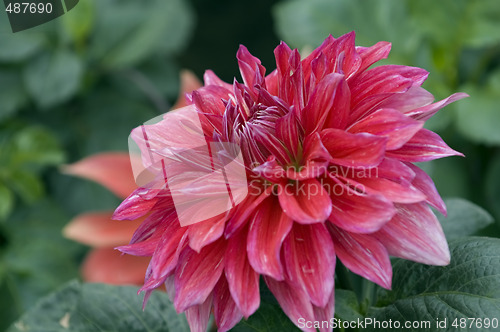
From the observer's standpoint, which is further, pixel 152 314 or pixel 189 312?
pixel 152 314

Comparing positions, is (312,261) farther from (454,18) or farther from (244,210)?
(454,18)

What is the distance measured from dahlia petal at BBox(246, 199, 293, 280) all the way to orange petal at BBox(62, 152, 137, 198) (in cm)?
56

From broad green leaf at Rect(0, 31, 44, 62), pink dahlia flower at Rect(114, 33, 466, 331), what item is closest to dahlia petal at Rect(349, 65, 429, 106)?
pink dahlia flower at Rect(114, 33, 466, 331)

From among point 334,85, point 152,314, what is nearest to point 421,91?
point 334,85

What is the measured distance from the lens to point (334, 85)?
1.24ft

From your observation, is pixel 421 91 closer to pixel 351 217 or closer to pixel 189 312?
pixel 351 217

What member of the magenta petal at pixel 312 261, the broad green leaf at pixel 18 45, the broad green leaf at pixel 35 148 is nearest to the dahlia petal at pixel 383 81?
the magenta petal at pixel 312 261

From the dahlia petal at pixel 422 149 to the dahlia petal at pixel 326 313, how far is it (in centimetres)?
10

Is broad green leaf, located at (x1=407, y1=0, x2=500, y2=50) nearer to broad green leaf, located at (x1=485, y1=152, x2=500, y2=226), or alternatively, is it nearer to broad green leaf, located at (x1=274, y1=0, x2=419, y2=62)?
broad green leaf, located at (x1=274, y1=0, x2=419, y2=62)

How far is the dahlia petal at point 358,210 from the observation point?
339 millimetres

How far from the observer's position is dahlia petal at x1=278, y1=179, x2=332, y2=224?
0.35m

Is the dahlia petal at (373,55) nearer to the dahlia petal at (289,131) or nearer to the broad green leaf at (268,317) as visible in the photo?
the dahlia petal at (289,131)

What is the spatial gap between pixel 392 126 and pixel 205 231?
0.13 metres

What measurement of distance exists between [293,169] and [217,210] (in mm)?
61
